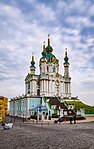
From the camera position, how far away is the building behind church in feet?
265

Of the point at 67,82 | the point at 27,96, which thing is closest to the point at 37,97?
the point at 27,96

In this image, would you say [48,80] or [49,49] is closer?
[48,80]

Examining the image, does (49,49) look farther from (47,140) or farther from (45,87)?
(47,140)

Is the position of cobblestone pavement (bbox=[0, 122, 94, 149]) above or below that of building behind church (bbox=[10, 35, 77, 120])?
below

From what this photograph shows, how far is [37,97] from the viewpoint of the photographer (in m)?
82.2

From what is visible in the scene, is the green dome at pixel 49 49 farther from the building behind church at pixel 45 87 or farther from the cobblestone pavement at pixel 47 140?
the cobblestone pavement at pixel 47 140

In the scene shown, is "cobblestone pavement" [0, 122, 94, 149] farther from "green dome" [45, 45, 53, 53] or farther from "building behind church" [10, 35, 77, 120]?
"green dome" [45, 45, 53, 53]

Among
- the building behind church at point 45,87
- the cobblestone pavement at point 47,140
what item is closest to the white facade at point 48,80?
the building behind church at point 45,87

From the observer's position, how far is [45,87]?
88250 millimetres

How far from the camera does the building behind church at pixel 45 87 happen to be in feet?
265

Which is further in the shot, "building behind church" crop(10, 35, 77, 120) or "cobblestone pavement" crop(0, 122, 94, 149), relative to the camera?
"building behind church" crop(10, 35, 77, 120)

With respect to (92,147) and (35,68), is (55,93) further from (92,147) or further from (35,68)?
(92,147)

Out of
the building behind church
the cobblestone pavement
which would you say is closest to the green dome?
the building behind church

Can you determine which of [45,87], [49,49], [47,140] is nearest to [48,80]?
[45,87]
